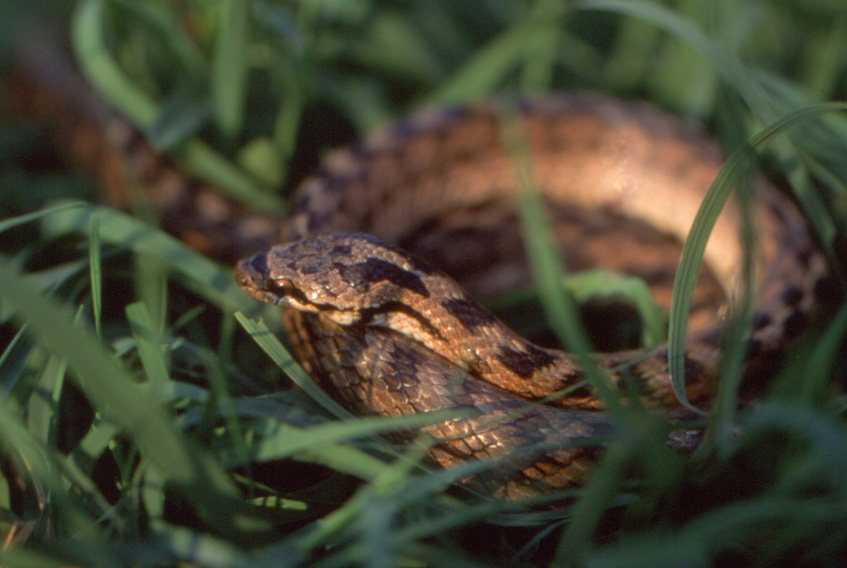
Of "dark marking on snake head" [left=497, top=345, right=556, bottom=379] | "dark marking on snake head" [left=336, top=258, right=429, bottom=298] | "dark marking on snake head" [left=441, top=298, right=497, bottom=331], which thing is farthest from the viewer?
"dark marking on snake head" [left=336, top=258, right=429, bottom=298]

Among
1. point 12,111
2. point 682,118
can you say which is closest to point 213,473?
point 682,118

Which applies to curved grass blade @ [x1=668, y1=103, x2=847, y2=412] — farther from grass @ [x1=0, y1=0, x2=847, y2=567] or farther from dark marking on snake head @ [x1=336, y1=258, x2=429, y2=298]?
dark marking on snake head @ [x1=336, y1=258, x2=429, y2=298]

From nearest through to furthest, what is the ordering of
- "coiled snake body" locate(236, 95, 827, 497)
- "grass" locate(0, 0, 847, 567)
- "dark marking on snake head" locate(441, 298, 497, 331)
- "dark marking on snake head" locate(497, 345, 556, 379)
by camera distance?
"grass" locate(0, 0, 847, 567) < "coiled snake body" locate(236, 95, 827, 497) < "dark marking on snake head" locate(497, 345, 556, 379) < "dark marking on snake head" locate(441, 298, 497, 331)

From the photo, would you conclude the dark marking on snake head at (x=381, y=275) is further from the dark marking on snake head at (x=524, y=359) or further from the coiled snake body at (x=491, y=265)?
the dark marking on snake head at (x=524, y=359)

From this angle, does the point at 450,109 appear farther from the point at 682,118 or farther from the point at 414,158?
the point at 682,118

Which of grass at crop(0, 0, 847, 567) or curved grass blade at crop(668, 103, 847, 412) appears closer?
grass at crop(0, 0, 847, 567)

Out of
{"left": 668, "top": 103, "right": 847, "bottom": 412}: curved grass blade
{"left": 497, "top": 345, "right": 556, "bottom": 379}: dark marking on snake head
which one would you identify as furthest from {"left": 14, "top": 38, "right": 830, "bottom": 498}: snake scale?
{"left": 668, "top": 103, "right": 847, "bottom": 412}: curved grass blade

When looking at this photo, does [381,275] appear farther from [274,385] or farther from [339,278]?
[274,385]

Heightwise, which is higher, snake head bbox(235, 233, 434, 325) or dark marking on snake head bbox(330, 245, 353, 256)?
dark marking on snake head bbox(330, 245, 353, 256)
